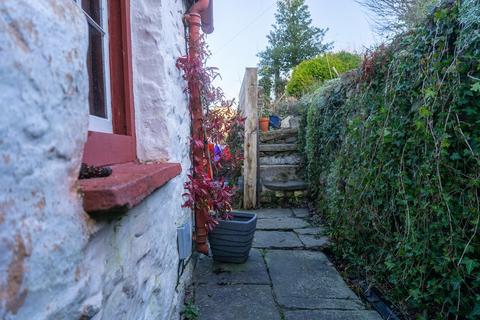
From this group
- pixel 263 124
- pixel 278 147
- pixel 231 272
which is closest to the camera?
pixel 231 272

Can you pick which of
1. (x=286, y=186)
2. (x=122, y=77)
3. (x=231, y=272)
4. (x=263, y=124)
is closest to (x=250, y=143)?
(x=286, y=186)

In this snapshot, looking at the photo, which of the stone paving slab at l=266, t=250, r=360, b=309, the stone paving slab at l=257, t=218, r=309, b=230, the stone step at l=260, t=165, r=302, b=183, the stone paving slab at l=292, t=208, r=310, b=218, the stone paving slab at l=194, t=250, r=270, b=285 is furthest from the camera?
the stone step at l=260, t=165, r=302, b=183

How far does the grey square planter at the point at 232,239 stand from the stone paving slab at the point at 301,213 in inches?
66.4

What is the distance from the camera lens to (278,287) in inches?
90.3

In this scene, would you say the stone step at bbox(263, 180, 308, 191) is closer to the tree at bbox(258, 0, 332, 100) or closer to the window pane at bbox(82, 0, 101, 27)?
the window pane at bbox(82, 0, 101, 27)

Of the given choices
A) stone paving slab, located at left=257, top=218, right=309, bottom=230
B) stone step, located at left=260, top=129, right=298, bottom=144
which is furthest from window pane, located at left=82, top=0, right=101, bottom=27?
stone step, located at left=260, top=129, right=298, bottom=144

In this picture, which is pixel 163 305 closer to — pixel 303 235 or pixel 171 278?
pixel 171 278

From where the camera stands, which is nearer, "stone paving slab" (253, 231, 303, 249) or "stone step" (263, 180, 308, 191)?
"stone paving slab" (253, 231, 303, 249)

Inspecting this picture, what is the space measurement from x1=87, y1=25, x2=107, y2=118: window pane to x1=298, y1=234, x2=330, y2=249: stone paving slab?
246cm

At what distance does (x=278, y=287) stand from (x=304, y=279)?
0.82ft

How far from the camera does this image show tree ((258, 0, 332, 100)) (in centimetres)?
1680

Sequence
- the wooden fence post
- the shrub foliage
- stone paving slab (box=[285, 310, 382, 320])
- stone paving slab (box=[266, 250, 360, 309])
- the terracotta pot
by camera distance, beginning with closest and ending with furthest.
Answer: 1. stone paving slab (box=[285, 310, 382, 320])
2. stone paving slab (box=[266, 250, 360, 309])
3. the wooden fence post
4. the terracotta pot
5. the shrub foliage

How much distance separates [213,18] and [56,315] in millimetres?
3025

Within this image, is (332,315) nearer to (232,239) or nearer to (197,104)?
(232,239)
